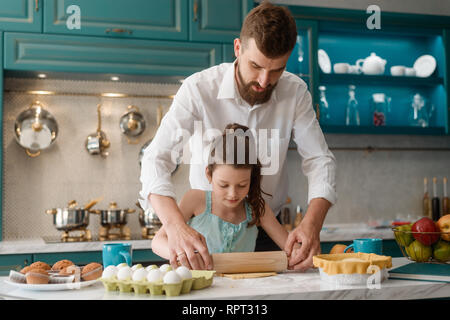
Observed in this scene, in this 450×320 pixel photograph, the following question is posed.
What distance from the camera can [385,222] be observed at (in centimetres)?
338

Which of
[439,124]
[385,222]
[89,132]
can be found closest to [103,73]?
[89,132]

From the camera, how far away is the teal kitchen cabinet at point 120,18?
2805mm

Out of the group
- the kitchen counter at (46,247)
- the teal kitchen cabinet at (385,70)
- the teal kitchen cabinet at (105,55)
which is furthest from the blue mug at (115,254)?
the teal kitchen cabinet at (385,70)

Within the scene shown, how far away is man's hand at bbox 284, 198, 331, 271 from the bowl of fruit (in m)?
0.23

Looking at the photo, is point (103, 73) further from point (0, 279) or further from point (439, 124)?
point (439, 124)

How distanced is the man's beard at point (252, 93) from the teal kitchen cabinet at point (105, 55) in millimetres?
1234

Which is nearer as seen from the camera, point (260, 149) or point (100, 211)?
point (260, 149)

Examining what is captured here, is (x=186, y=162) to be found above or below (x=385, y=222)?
above

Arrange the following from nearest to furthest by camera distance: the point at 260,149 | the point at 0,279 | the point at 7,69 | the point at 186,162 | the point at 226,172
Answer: the point at 0,279 → the point at 226,172 → the point at 260,149 → the point at 7,69 → the point at 186,162

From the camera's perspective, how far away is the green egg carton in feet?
3.51

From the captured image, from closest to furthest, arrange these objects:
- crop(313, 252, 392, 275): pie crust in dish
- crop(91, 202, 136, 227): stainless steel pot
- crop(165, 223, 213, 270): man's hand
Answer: crop(313, 252, 392, 275): pie crust in dish → crop(165, 223, 213, 270): man's hand → crop(91, 202, 136, 227): stainless steel pot

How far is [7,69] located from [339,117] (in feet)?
6.90

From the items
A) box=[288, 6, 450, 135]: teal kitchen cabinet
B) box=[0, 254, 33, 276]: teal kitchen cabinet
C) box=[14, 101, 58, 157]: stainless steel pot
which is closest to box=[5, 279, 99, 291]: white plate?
box=[0, 254, 33, 276]: teal kitchen cabinet

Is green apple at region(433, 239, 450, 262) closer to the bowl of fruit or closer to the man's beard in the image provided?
the bowl of fruit
